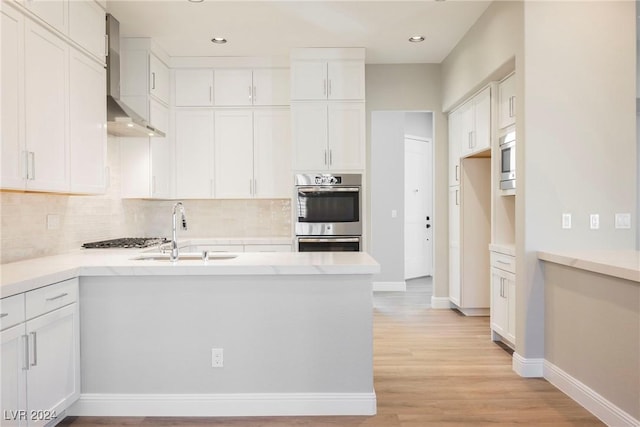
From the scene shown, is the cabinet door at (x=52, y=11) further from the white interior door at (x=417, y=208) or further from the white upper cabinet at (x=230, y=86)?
the white interior door at (x=417, y=208)

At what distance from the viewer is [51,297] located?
232 cm

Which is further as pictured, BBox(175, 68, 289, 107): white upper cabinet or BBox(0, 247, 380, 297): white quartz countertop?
BBox(175, 68, 289, 107): white upper cabinet

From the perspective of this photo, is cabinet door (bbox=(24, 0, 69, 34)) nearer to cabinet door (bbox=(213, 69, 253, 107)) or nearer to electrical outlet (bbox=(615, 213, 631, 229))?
cabinet door (bbox=(213, 69, 253, 107))

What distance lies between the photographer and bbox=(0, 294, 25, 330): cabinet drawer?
1.95 m

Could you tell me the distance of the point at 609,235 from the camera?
125 inches

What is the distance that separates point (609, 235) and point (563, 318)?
2.34 ft

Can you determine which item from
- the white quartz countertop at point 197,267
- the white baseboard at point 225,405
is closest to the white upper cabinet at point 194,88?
the white quartz countertop at point 197,267

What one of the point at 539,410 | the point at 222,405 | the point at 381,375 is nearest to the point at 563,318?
the point at 539,410

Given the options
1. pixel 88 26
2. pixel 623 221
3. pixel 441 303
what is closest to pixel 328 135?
pixel 88 26

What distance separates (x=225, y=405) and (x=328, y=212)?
237 centimetres

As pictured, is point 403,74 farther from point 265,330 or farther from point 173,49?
point 265,330

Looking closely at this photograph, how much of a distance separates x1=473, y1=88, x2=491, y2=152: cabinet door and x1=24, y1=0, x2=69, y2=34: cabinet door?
331cm

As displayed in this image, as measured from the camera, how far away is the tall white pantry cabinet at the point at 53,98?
2.40 metres

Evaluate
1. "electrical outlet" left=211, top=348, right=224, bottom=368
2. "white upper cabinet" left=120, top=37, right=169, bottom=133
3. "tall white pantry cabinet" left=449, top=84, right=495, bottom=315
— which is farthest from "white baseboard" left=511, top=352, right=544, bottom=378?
"white upper cabinet" left=120, top=37, right=169, bottom=133
